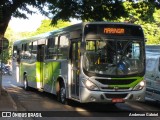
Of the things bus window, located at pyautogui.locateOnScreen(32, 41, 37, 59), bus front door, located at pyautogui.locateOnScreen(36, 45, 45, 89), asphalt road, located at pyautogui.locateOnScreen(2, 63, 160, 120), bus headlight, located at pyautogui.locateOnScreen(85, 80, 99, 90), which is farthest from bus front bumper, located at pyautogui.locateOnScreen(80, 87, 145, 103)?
bus window, located at pyautogui.locateOnScreen(32, 41, 37, 59)

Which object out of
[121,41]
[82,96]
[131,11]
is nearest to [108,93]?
[82,96]

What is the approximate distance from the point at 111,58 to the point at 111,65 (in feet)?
0.74

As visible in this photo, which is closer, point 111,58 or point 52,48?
point 111,58

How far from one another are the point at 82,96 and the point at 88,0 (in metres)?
4.06

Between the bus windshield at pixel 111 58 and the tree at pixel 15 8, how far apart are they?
8.23 feet

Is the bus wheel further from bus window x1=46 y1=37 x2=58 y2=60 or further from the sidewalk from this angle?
the sidewalk

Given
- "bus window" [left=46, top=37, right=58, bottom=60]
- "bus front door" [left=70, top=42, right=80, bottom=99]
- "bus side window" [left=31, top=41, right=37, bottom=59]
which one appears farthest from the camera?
"bus side window" [left=31, top=41, right=37, bottom=59]

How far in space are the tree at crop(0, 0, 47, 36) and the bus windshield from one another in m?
2.51

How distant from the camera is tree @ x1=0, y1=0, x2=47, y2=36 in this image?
47.2 ft

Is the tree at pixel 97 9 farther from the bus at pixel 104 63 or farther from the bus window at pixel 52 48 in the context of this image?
the bus at pixel 104 63

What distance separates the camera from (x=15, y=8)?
1563 cm

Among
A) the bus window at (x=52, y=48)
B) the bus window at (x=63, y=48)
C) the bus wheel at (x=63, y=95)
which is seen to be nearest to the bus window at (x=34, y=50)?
the bus window at (x=52, y=48)

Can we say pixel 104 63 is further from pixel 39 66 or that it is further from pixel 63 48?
pixel 39 66

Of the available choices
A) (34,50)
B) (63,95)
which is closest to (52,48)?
(63,95)
